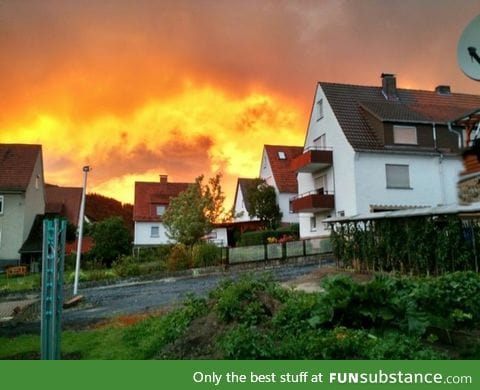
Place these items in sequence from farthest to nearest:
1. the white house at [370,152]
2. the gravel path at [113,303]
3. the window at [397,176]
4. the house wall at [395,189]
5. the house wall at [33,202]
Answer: the window at [397,176], the white house at [370,152], the house wall at [33,202], the house wall at [395,189], the gravel path at [113,303]

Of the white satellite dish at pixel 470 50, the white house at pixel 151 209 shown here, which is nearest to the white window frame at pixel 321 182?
the white house at pixel 151 209

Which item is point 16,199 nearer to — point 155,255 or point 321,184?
point 155,255

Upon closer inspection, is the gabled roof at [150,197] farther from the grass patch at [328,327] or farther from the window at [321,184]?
the grass patch at [328,327]

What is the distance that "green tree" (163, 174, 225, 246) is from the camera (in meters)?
14.8

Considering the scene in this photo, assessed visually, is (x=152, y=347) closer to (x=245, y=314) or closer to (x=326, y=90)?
(x=245, y=314)

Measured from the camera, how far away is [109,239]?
14695 mm

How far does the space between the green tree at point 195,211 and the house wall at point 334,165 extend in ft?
10.8

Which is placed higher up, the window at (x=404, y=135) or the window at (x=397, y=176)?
the window at (x=404, y=135)

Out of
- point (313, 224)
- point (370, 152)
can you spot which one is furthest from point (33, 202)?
point (370, 152)

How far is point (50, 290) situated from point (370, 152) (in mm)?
10938

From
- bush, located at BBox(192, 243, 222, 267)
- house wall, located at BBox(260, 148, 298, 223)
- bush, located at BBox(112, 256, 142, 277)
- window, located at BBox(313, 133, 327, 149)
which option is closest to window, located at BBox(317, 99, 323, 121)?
window, located at BBox(313, 133, 327, 149)

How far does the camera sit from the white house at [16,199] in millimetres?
8680

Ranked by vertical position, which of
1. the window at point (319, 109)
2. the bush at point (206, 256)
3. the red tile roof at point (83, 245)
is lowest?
the bush at point (206, 256)

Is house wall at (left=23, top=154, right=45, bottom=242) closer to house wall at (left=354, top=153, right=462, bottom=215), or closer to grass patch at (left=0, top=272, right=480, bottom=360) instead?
grass patch at (left=0, top=272, right=480, bottom=360)
